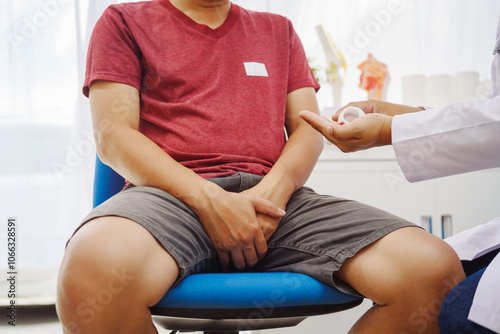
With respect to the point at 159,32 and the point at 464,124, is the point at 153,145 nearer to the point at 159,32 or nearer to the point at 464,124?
the point at 159,32

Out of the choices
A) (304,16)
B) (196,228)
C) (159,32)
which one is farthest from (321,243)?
(304,16)

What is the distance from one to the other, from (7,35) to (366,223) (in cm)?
203

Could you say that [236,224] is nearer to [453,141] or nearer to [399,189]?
[453,141]

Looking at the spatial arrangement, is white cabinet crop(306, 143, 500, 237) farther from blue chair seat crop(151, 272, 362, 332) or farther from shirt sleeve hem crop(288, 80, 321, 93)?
blue chair seat crop(151, 272, 362, 332)

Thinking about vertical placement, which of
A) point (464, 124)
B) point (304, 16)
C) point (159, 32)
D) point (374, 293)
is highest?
point (304, 16)

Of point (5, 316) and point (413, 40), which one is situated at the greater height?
point (413, 40)

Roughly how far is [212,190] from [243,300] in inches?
9.0

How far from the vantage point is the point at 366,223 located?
0.83m

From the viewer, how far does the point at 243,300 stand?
73 cm

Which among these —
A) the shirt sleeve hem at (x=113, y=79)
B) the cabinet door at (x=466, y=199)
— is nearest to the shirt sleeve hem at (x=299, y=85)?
the shirt sleeve hem at (x=113, y=79)

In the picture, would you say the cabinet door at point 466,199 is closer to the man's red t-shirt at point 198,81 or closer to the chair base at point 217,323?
the man's red t-shirt at point 198,81

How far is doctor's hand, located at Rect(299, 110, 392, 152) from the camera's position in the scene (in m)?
0.89

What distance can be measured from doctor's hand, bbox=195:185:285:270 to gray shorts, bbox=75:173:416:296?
0.02 m

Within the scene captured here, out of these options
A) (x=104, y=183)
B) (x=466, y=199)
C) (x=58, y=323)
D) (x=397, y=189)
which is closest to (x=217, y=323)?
(x=104, y=183)
